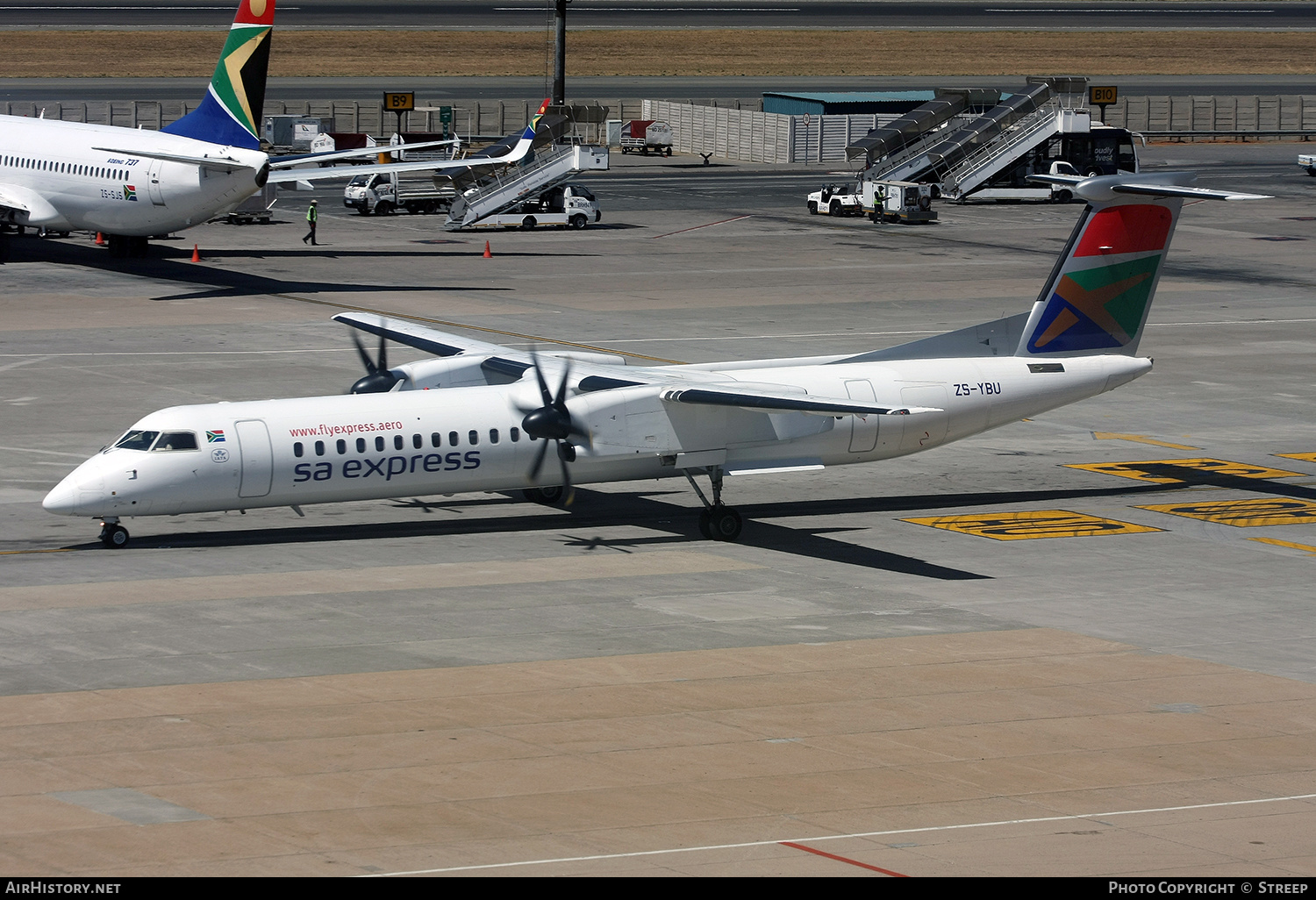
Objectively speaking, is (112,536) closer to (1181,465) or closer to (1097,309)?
(1097,309)

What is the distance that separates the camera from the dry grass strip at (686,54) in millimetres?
145750

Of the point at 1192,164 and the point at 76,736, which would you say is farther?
the point at 1192,164

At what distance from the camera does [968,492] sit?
4088cm

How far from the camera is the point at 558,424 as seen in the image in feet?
114

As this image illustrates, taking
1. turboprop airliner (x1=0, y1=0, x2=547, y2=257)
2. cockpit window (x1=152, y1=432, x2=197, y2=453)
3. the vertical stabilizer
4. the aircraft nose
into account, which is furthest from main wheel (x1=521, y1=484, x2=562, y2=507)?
turboprop airliner (x1=0, y1=0, x2=547, y2=257)

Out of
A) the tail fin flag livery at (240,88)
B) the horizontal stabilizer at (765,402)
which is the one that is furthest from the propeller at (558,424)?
the tail fin flag livery at (240,88)

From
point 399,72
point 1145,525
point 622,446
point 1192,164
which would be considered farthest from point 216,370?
point 399,72

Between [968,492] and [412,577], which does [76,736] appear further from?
[968,492]

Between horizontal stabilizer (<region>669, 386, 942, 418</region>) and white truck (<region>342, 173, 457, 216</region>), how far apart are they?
59.0 m

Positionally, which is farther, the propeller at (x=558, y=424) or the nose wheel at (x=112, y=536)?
the propeller at (x=558, y=424)

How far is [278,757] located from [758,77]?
131512 millimetres

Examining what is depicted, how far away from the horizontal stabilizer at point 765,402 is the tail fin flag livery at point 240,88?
37.3 metres

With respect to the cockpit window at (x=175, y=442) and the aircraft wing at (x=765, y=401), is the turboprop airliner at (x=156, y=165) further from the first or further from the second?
the aircraft wing at (x=765, y=401)

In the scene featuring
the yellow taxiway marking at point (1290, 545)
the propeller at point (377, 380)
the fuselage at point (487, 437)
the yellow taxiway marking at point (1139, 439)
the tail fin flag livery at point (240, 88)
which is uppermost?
the tail fin flag livery at point (240, 88)
